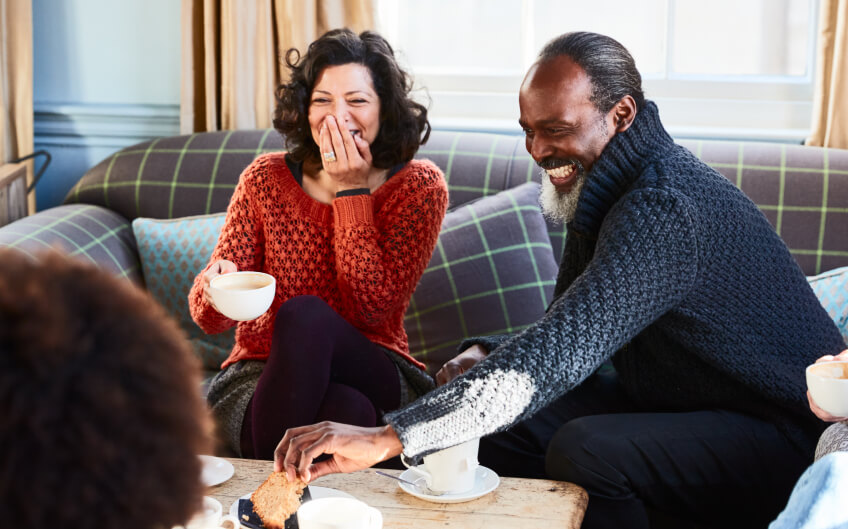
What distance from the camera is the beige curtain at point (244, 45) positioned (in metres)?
2.66

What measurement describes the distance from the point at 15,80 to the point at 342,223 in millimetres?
1543

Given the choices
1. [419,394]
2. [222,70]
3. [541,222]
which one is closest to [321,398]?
[419,394]

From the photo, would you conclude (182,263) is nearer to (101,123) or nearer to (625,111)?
(101,123)

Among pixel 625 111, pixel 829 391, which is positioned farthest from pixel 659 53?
pixel 829 391

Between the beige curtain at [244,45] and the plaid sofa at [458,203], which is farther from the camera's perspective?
the beige curtain at [244,45]

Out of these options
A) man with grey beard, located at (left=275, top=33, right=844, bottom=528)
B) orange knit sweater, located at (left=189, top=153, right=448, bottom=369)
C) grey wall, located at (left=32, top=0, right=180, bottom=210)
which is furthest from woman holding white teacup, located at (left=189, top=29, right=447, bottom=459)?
grey wall, located at (left=32, top=0, right=180, bottom=210)

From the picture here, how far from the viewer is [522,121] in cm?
163

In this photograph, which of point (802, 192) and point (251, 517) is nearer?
point (251, 517)

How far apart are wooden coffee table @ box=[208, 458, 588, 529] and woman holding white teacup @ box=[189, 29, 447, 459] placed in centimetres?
37

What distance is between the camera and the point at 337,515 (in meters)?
1.14

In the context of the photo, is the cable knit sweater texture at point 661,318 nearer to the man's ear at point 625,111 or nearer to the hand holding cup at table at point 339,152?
the man's ear at point 625,111

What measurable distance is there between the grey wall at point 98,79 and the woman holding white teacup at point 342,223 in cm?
108

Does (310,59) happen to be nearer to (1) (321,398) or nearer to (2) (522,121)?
(2) (522,121)

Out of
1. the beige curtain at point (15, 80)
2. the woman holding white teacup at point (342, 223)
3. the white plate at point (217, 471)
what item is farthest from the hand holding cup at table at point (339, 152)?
the beige curtain at point (15, 80)
